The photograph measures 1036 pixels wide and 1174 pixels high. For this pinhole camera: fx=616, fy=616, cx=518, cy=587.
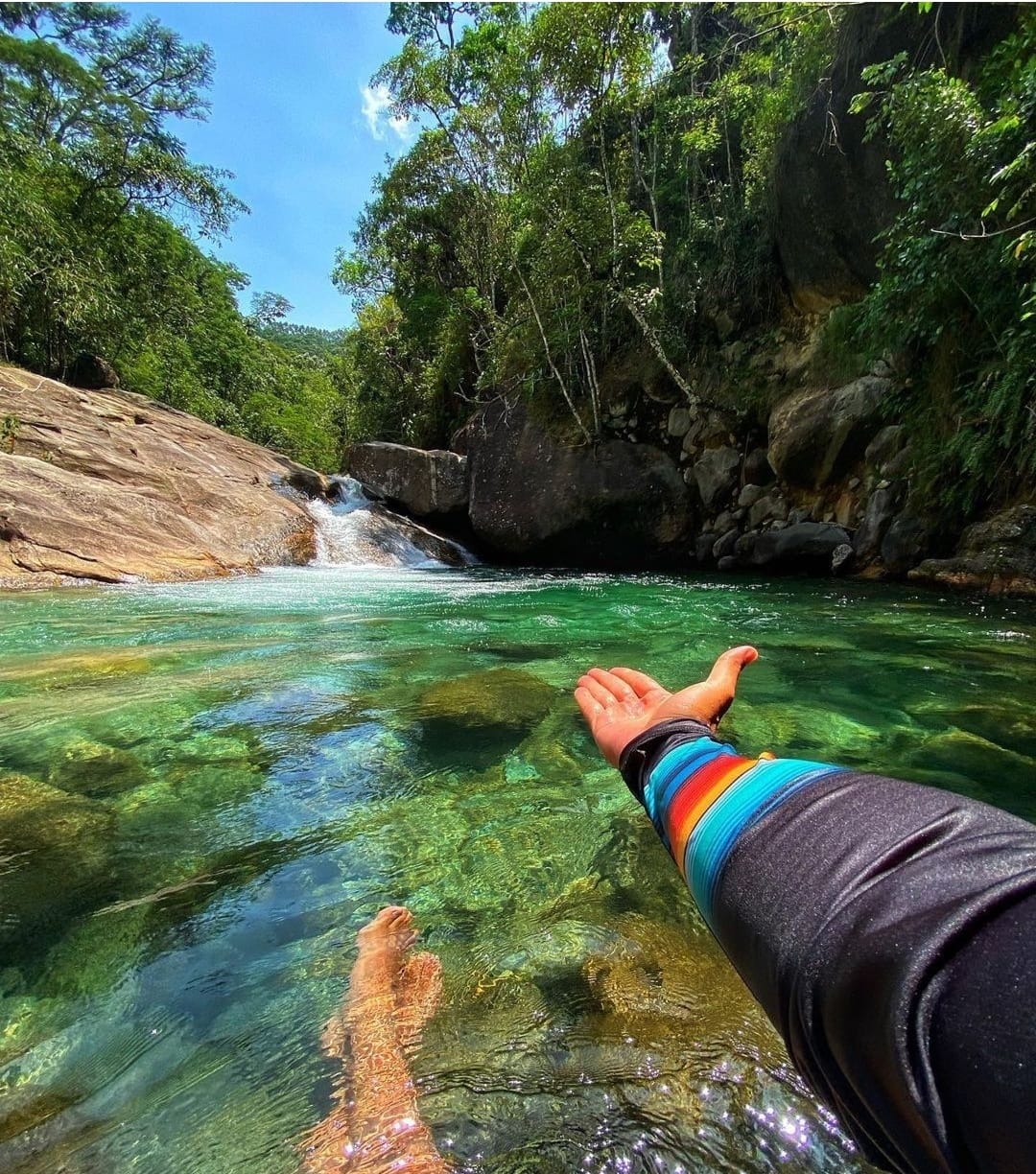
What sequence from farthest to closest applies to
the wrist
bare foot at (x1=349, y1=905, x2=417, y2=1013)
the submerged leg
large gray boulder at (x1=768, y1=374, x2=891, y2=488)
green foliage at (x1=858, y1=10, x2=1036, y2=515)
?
1. large gray boulder at (x1=768, y1=374, x2=891, y2=488)
2. green foliage at (x1=858, y1=10, x2=1036, y2=515)
3. bare foot at (x1=349, y1=905, x2=417, y2=1013)
4. the wrist
5. the submerged leg

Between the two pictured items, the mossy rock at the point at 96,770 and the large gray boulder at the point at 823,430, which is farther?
the large gray boulder at the point at 823,430

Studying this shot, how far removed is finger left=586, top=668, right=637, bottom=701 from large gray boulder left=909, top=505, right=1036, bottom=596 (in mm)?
6601

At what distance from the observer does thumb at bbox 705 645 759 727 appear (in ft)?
5.03

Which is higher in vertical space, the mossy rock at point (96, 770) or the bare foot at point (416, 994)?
the mossy rock at point (96, 770)

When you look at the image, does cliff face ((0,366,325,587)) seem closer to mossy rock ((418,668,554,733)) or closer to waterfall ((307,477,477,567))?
waterfall ((307,477,477,567))

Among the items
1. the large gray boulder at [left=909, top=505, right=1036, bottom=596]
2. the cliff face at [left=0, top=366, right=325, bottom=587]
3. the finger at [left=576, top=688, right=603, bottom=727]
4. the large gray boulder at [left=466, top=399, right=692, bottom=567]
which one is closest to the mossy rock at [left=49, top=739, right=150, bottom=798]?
the finger at [left=576, top=688, right=603, bottom=727]

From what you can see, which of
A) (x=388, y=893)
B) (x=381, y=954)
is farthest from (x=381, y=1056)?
(x=388, y=893)

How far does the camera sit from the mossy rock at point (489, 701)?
291 centimetres

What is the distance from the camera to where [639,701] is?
167cm

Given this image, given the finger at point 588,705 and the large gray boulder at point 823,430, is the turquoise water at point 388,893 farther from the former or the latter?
the large gray boulder at point 823,430

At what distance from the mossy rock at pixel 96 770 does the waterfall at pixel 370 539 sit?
8.89 m

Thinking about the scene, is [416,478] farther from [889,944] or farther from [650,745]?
[889,944]

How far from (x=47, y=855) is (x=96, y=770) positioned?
1.87 ft

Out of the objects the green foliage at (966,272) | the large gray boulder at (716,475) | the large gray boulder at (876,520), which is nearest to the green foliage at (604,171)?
the large gray boulder at (716,475)
